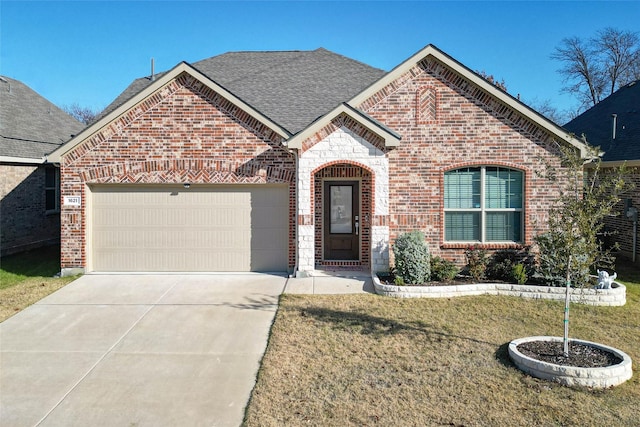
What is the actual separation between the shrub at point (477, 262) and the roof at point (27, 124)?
45.1ft

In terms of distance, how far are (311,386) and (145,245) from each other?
25.8 ft

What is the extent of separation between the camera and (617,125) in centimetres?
1661

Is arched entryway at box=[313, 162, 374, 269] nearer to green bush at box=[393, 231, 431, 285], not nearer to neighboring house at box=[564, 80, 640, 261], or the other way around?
green bush at box=[393, 231, 431, 285]

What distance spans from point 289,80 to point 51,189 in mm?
9658

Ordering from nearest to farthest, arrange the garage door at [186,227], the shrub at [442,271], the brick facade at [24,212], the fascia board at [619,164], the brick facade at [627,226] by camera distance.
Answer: the shrub at [442,271] → the garage door at [186,227] → the fascia board at [619,164] → the brick facade at [627,226] → the brick facade at [24,212]

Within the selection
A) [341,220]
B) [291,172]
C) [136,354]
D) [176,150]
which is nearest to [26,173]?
[176,150]

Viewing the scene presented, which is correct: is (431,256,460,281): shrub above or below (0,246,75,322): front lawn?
above

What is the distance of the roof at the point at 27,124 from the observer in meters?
15.7

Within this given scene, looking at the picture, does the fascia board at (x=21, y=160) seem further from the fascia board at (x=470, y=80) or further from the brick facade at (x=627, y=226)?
the brick facade at (x=627, y=226)

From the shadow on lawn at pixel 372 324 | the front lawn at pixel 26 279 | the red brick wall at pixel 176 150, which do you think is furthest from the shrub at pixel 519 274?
the front lawn at pixel 26 279

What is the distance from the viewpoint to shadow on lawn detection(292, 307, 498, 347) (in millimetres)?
7711

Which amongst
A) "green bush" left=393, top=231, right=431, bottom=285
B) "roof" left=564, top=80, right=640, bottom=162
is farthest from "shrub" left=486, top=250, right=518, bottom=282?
"roof" left=564, top=80, right=640, bottom=162

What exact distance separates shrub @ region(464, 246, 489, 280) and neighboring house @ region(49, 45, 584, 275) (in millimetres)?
352

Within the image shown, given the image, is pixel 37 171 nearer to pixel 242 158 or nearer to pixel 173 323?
pixel 242 158
